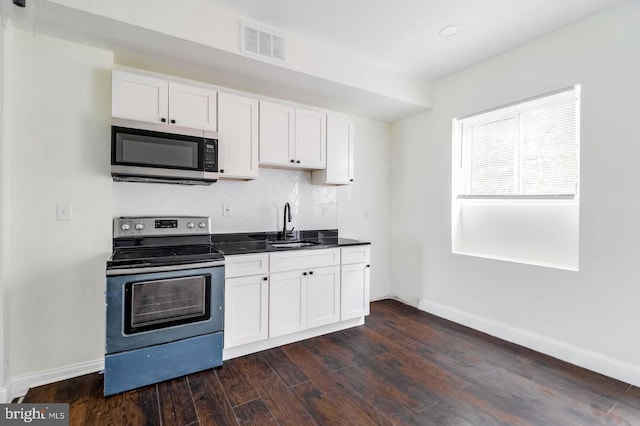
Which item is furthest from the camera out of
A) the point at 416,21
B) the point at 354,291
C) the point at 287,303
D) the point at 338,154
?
the point at 338,154

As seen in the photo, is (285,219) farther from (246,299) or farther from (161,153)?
(161,153)

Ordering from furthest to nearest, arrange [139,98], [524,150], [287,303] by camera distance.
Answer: [524,150]
[287,303]
[139,98]

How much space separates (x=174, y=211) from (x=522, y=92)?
3.33 meters

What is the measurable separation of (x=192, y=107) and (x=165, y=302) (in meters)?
1.54

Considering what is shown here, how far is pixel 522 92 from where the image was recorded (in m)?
2.75

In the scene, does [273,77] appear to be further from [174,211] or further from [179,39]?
[174,211]

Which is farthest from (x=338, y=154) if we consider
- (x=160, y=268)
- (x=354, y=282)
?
(x=160, y=268)

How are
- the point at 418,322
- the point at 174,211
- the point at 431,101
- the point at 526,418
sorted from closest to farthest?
the point at 526,418, the point at 174,211, the point at 418,322, the point at 431,101

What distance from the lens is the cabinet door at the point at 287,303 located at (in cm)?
260

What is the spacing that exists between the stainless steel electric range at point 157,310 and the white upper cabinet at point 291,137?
3.61ft

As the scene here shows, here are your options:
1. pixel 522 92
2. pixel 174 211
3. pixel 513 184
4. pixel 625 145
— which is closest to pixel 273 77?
pixel 174 211

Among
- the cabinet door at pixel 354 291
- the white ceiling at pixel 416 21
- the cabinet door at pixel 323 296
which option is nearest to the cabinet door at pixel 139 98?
the white ceiling at pixel 416 21

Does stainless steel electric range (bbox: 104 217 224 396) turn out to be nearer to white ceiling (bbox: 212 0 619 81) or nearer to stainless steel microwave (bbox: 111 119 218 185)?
stainless steel microwave (bbox: 111 119 218 185)

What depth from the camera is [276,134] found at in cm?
290
